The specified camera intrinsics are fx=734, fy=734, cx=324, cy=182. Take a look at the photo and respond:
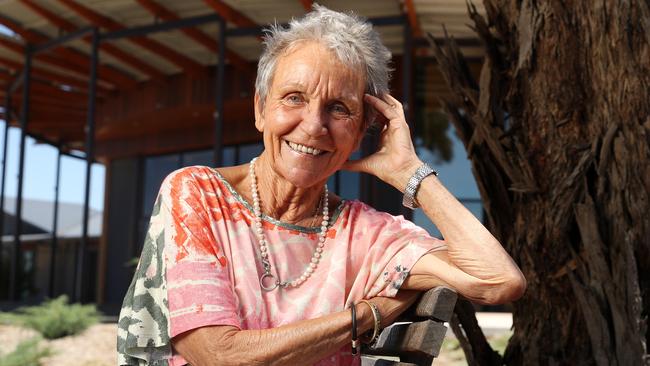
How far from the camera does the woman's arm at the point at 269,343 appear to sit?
1900 millimetres

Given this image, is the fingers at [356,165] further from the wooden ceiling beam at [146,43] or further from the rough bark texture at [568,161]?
the wooden ceiling beam at [146,43]

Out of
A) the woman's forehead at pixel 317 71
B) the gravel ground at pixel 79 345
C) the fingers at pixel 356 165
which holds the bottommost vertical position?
the gravel ground at pixel 79 345

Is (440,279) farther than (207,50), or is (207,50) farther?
(207,50)

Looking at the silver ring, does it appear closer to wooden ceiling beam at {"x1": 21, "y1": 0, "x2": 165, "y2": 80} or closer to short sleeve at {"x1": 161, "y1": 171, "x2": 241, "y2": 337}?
short sleeve at {"x1": 161, "y1": 171, "x2": 241, "y2": 337}

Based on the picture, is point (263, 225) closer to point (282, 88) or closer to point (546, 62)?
point (282, 88)

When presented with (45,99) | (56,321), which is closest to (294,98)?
(56,321)

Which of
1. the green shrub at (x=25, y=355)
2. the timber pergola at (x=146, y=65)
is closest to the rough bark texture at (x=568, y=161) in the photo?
the green shrub at (x=25, y=355)

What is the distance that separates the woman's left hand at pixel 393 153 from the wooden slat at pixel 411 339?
439mm

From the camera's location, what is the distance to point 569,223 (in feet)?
9.95

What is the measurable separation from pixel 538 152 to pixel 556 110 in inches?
7.6

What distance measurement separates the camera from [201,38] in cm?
1217

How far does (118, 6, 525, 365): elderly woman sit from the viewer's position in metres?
1.99

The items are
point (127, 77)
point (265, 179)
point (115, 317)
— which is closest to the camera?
point (265, 179)

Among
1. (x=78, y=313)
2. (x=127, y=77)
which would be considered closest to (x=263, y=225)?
(x=78, y=313)
